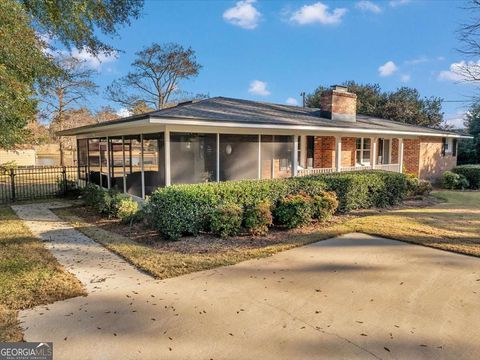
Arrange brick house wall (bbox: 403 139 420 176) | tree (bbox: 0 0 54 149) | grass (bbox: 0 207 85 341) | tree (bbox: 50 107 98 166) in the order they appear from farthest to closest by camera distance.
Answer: tree (bbox: 50 107 98 166)
brick house wall (bbox: 403 139 420 176)
tree (bbox: 0 0 54 149)
grass (bbox: 0 207 85 341)

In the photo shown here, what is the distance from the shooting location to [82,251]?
255 inches

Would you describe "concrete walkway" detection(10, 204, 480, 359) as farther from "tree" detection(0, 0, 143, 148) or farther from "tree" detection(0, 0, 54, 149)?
"tree" detection(0, 0, 143, 148)

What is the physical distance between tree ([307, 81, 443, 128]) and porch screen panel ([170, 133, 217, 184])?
65.8 feet

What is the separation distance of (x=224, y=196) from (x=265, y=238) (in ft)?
4.24

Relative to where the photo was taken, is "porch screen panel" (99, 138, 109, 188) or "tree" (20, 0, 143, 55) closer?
"tree" (20, 0, 143, 55)

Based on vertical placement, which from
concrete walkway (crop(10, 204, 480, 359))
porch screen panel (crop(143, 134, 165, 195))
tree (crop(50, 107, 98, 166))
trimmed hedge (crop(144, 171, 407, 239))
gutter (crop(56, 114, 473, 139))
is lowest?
concrete walkway (crop(10, 204, 480, 359))

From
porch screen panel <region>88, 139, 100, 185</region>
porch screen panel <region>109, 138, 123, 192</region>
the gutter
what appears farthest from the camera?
porch screen panel <region>88, 139, 100, 185</region>

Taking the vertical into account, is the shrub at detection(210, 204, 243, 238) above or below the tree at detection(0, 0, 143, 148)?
below

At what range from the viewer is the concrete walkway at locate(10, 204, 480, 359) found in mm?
3180

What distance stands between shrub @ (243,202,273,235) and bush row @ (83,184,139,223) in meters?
3.16

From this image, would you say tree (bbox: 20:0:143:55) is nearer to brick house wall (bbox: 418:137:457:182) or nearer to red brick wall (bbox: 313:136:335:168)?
red brick wall (bbox: 313:136:335:168)

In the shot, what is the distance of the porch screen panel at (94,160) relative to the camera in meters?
13.7

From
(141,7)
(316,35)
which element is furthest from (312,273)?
(316,35)

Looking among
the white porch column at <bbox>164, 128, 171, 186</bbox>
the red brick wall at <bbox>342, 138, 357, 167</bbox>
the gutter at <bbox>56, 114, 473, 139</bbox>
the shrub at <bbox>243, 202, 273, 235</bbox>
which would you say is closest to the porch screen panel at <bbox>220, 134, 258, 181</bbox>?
the gutter at <bbox>56, 114, 473, 139</bbox>
